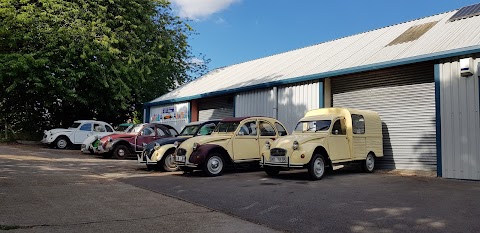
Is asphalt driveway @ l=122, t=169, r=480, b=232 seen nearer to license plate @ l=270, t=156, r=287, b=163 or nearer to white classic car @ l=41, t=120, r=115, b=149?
license plate @ l=270, t=156, r=287, b=163

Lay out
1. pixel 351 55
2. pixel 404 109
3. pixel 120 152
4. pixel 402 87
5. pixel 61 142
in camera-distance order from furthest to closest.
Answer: pixel 61 142, pixel 120 152, pixel 351 55, pixel 402 87, pixel 404 109

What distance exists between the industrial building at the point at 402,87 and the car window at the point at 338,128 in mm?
2515

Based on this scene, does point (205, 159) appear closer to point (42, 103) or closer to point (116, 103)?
point (116, 103)

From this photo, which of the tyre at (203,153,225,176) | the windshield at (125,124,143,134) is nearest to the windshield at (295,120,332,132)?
the tyre at (203,153,225,176)

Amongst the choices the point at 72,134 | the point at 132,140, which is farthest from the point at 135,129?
the point at 72,134

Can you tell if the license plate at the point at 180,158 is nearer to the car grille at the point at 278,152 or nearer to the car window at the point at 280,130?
the car grille at the point at 278,152

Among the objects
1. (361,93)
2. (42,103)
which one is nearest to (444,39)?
(361,93)

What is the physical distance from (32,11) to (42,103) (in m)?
7.12

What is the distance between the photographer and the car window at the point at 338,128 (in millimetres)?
10812

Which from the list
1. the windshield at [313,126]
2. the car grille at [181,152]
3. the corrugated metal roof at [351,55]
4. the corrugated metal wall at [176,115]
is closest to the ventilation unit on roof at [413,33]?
the corrugated metal roof at [351,55]

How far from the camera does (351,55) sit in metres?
14.9

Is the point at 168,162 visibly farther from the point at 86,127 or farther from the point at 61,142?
the point at 61,142

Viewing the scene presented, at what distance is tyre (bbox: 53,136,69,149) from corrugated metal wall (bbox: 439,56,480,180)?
64.1 feet

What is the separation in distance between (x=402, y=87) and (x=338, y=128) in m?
3.18
